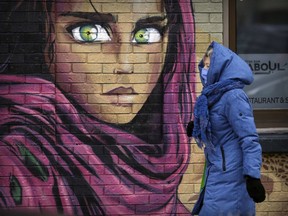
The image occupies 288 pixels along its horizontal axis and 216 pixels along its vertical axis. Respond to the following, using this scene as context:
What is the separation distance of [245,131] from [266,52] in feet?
9.23

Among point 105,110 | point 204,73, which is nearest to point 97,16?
point 105,110

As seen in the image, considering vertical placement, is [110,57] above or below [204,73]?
above

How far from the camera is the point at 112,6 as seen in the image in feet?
21.6

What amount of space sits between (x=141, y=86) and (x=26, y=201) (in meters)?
1.66

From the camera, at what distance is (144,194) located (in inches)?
259

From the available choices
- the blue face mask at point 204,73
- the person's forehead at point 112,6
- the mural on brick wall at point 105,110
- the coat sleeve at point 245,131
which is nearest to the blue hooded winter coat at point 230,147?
the coat sleeve at point 245,131

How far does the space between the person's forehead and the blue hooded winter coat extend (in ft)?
7.00

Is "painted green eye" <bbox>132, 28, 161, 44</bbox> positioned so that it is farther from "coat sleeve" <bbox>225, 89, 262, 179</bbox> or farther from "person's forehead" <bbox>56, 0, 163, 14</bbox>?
"coat sleeve" <bbox>225, 89, 262, 179</bbox>

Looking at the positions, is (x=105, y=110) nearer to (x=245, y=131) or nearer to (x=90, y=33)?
(x=90, y=33)

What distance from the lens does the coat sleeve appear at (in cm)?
426

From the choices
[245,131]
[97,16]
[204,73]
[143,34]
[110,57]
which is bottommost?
[245,131]

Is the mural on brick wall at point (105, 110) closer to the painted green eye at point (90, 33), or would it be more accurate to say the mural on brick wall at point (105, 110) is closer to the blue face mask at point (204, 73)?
the painted green eye at point (90, 33)

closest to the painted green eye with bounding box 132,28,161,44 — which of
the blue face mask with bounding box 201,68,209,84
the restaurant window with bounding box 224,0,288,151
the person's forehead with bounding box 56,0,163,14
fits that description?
the person's forehead with bounding box 56,0,163,14

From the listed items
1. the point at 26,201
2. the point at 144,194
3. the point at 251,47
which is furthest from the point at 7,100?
the point at 251,47
